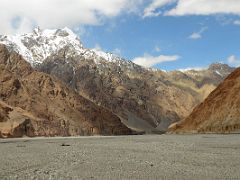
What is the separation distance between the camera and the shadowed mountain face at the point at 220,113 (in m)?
79.6

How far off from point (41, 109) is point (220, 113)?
271ft

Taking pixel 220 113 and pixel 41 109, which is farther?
pixel 41 109

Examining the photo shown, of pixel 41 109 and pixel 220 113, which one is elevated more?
pixel 41 109

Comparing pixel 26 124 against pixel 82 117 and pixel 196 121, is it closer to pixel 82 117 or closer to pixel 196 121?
pixel 82 117

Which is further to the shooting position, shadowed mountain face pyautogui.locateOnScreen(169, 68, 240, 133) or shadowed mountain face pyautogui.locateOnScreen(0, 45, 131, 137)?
shadowed mountain face pyautogui.locateOnScreen(0, 45, 131, 137)

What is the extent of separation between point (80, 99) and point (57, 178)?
168 meters

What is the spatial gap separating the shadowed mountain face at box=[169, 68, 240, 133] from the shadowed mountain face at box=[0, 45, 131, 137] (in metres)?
50.1

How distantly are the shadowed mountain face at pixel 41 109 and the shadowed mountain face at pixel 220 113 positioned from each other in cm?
5005

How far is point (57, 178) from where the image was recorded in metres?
16.9

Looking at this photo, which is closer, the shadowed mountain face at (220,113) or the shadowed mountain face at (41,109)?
the shadowed mountain face at (220,113)

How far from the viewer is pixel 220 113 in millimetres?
84500

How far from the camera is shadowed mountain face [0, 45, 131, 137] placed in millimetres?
131375

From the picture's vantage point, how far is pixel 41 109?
152875mm

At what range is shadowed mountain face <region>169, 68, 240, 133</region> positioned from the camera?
7962 centimetres
